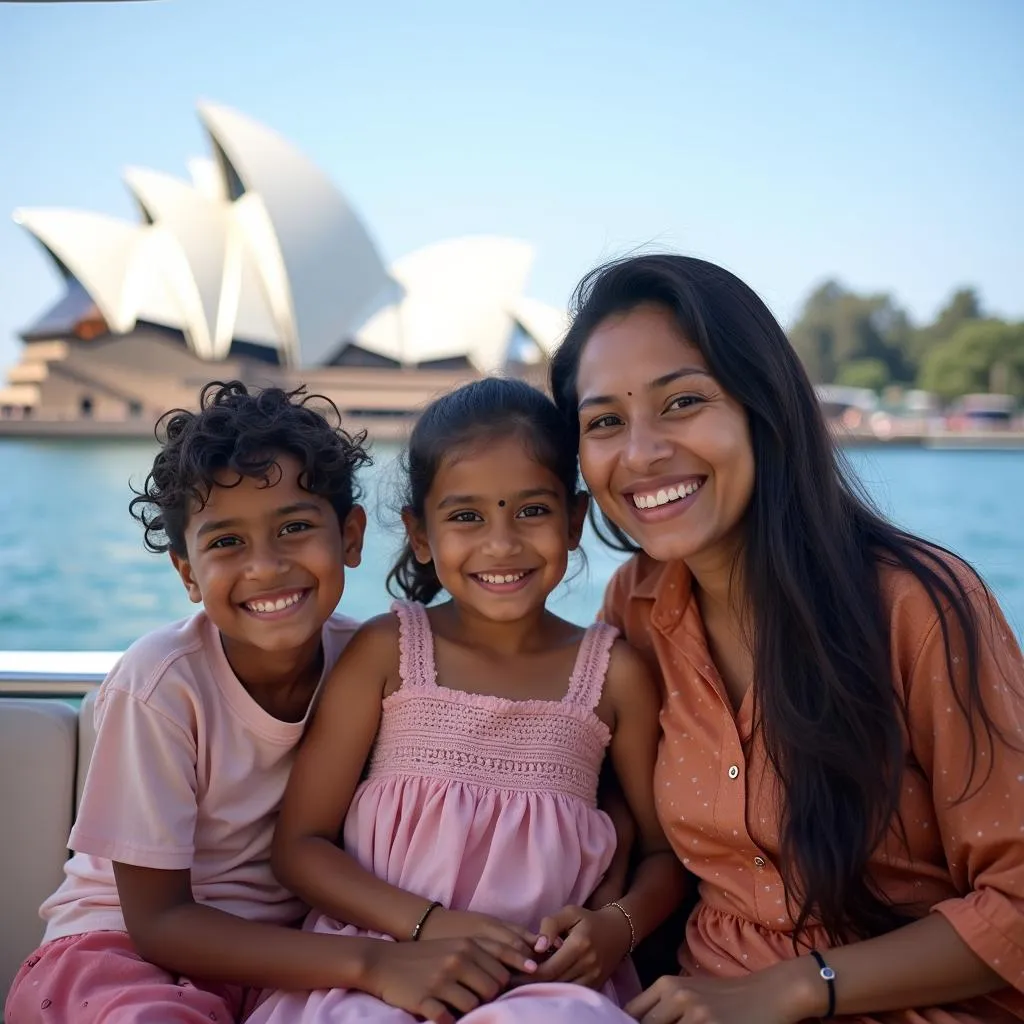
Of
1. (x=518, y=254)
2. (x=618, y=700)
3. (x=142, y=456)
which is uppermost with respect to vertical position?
(x=518, y=254)

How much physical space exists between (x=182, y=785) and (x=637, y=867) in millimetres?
633

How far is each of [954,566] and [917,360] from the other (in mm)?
46485

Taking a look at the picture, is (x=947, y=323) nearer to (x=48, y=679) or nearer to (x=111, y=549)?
(x=111, y=549)

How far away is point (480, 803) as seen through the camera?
1.39 meters

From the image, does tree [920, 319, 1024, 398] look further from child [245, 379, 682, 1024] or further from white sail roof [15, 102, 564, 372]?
child [245, 379, 682, 1024]

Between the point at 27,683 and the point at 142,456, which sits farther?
the point at 142,456

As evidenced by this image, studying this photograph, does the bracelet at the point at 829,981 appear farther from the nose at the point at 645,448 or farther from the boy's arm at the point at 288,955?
the nose at the point at 645,448

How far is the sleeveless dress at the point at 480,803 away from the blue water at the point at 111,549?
21.8 ft

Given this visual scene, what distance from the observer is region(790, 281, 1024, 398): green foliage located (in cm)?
3656

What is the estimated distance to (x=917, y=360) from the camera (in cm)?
4425

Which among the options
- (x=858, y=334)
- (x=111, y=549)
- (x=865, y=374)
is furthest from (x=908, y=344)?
(x=111, y=549)

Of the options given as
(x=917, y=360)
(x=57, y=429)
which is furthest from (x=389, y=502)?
(x=917, y=360)

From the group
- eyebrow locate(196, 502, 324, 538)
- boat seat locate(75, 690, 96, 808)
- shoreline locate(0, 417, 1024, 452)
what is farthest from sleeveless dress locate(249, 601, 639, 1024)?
shoreline locate(0, 417, 1024, 452)

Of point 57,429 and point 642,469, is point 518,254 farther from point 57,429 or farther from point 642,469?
point 642,469
